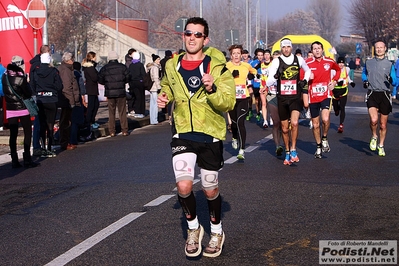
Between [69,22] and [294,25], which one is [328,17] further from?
[69,22]

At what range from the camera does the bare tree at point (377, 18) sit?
265 ft

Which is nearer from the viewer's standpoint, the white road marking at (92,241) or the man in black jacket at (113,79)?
the white road marking at (92,241)

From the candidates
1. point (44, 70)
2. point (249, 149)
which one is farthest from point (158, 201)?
point (44, 70)

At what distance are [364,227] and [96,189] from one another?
417 cm

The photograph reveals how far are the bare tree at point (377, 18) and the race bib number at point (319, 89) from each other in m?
66.6

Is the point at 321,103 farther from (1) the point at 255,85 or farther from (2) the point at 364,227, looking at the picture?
(1) the point at 255,85

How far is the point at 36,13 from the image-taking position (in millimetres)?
19391

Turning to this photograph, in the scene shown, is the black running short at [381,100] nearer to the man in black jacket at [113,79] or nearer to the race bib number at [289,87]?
the race bib number at [289,87]

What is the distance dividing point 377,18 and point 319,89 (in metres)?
74.1

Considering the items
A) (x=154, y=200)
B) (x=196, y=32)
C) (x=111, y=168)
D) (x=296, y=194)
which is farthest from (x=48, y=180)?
(x=196, y=32)

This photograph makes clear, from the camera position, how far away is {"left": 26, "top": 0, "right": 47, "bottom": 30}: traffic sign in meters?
19.4

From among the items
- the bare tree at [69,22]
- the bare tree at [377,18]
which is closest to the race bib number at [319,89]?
the bare tree at [69,22]

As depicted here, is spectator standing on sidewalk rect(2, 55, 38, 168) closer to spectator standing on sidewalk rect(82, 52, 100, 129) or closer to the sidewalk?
the sidewalk

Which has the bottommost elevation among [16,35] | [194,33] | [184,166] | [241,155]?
[241,155]
